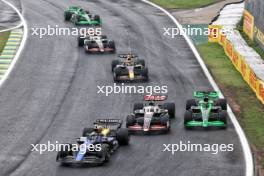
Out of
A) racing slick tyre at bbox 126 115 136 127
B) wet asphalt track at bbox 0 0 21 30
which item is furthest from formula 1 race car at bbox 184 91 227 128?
wet asphalt track at bbox 0 0 21 30

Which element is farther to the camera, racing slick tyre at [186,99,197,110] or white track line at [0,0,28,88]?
white track line at [0,0,28,88]

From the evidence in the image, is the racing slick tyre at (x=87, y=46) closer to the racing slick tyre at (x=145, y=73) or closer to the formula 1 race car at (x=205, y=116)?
the racing slick tyre at (x=145, y=73)

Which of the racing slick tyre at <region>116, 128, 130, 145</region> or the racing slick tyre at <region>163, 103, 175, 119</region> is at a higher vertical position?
the racing slick tyre at <region>163, 103, 175, 119</region>

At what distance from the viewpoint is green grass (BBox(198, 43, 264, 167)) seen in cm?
3712

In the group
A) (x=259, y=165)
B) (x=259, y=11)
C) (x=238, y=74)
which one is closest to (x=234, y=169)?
(x=259, y=165)

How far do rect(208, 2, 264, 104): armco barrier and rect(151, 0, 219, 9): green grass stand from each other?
484 cm

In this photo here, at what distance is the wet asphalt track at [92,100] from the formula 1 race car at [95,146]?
34 centimetres

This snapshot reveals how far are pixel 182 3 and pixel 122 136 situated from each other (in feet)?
136

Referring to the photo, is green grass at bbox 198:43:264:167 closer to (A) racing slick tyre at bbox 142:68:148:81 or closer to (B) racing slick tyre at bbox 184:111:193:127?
(B) racing slick tyre at bbox 184:111:193:127

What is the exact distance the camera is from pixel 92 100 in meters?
43.2

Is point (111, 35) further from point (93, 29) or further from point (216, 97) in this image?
point (216, 97)

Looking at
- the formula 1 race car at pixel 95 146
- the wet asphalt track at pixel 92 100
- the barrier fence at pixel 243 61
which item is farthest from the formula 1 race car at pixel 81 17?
the formula 1 race car at pixel 95 146

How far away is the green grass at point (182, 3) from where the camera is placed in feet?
240

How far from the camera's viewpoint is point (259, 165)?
106 ft
